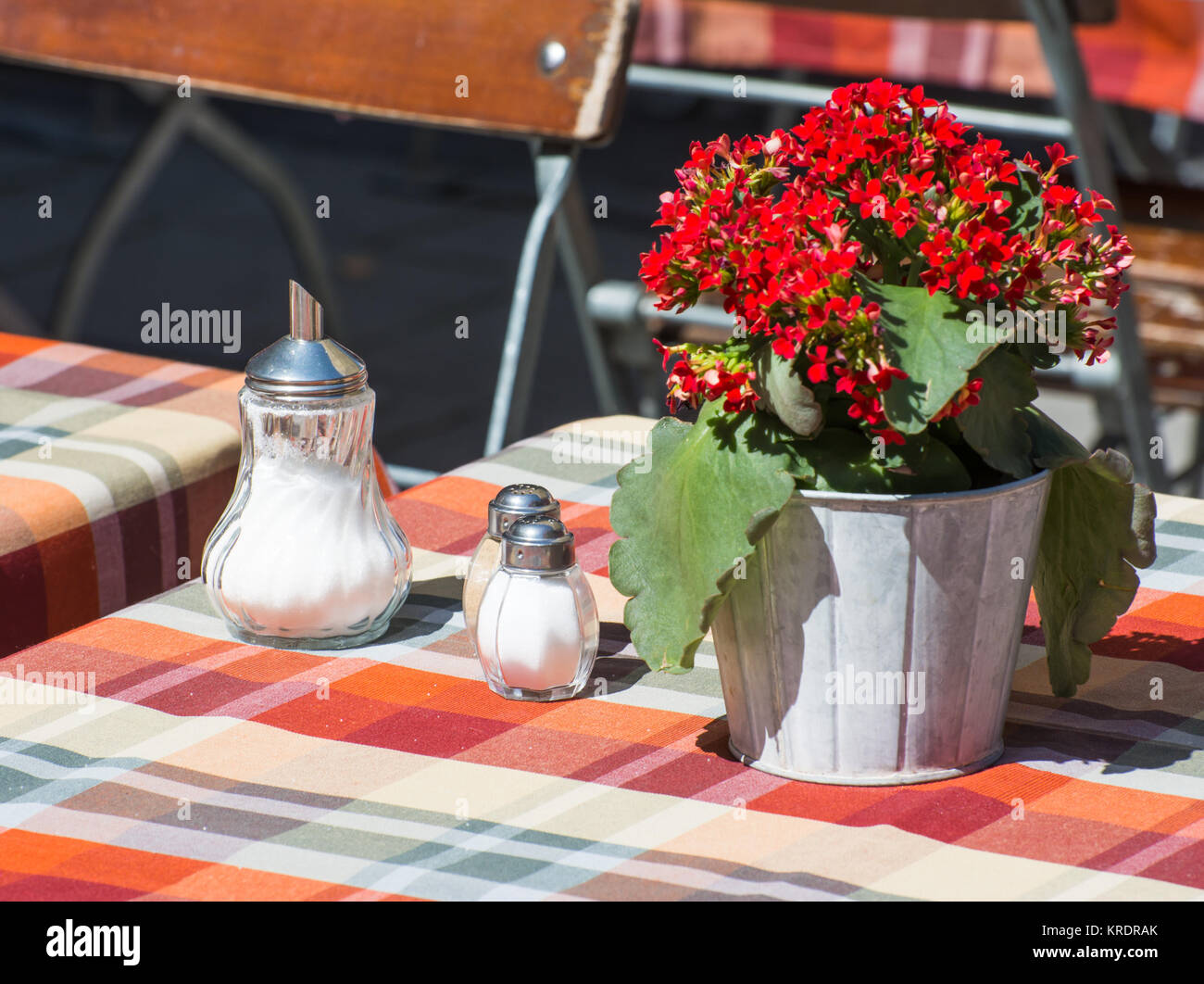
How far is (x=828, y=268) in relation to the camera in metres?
0.72

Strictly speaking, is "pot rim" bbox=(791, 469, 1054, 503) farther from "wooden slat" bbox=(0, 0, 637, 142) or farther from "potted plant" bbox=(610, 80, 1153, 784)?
"wooden slat" bbox=(0, 0, 637, 142)

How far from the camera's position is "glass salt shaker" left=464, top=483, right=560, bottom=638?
94 cm

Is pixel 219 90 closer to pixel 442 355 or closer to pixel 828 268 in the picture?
pixel 828 268

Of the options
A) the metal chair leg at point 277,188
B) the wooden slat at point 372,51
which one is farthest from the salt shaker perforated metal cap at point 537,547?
the metal chair leg at point 277,188

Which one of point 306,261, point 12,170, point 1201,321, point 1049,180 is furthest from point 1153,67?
point 12,170

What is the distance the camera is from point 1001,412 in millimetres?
786

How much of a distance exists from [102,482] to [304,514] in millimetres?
338

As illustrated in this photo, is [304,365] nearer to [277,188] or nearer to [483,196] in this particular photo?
[277,188]

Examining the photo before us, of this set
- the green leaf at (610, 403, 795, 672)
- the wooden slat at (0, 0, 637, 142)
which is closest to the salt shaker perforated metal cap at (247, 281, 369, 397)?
the green leaf at (610, 403, 795, 672)

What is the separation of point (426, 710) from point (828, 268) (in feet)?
1.13

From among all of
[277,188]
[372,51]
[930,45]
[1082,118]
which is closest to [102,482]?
[372,51]

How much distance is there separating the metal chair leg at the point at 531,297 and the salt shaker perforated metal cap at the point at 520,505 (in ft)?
2.36

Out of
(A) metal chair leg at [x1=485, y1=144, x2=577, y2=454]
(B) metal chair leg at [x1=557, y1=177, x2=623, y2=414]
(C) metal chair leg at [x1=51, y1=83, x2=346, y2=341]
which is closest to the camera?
(A) metal chair leg at [x1=485, y1=144, x2=577, y2=454]

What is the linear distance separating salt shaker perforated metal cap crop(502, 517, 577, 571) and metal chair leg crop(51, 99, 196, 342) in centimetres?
182
